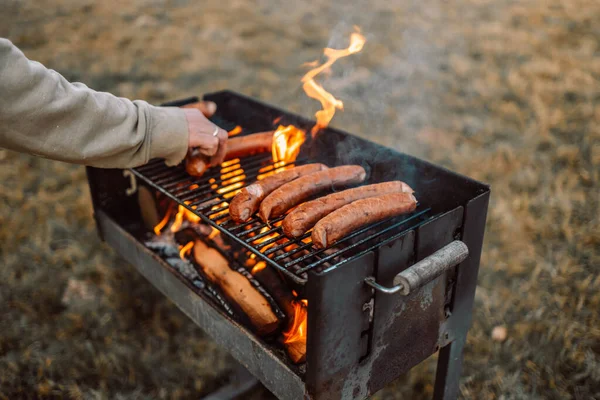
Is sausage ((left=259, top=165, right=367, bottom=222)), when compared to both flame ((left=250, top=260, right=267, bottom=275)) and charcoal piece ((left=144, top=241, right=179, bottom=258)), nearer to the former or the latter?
flame ((left=250, top=260, right=267, bottom=275))

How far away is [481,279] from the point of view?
4.14 metres

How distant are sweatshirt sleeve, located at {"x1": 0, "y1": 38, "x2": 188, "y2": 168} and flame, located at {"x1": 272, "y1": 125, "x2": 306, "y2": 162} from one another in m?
0.67

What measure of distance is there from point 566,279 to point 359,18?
618 cm

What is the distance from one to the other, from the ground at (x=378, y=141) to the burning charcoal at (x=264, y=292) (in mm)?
1039

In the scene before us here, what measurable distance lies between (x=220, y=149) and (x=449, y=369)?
5.04ft

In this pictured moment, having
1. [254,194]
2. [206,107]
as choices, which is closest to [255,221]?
Answer: [254,194]

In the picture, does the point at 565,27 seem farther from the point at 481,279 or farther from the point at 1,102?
the point at 1,102

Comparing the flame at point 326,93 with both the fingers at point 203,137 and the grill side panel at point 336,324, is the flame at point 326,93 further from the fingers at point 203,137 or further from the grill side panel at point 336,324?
the grill side panel at point 336,324

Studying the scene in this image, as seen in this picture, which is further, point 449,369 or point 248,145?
point 248,145

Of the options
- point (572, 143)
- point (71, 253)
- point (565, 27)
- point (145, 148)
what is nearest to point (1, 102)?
point (145, 148)

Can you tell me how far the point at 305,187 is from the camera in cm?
249

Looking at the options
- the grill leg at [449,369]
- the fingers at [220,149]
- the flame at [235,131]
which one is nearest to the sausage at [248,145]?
the fingers at [220,149]

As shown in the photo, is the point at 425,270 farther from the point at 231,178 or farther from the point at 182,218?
the point at 182,218

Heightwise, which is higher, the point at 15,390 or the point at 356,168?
the point at 356,168
